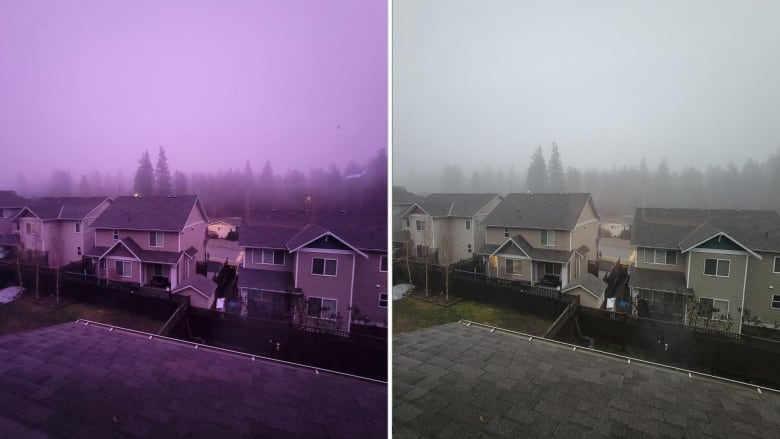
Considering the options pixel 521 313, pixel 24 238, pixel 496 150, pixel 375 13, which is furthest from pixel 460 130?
pixel 24 238

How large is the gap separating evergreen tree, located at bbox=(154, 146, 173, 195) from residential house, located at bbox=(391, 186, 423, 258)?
38.9 inches

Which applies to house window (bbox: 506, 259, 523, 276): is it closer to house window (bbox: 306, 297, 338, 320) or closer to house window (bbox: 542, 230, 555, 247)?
house window (bbox: 542, 230, 555, 247)

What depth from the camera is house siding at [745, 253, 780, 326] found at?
4.42 feet

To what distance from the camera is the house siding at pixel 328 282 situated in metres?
1.85

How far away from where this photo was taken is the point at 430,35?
1.95m

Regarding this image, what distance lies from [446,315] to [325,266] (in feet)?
2.08

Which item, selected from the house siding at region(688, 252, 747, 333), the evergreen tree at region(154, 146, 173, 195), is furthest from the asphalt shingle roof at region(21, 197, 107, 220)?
the house siding at region(688, 252, 747, 333)

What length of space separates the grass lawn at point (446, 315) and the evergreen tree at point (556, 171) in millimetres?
560

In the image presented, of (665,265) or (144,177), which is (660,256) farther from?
(144,177)

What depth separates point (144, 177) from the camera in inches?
78.7

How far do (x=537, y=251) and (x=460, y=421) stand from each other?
757 millimetres

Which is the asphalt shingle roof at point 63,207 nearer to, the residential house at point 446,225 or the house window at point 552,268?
the residential house at point 446,225

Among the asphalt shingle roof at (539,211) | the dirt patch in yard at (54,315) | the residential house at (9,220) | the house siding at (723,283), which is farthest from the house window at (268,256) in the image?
the house siding at (723,283)

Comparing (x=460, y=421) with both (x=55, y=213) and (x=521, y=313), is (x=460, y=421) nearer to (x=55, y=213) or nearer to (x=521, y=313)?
(x=521, y=313)
